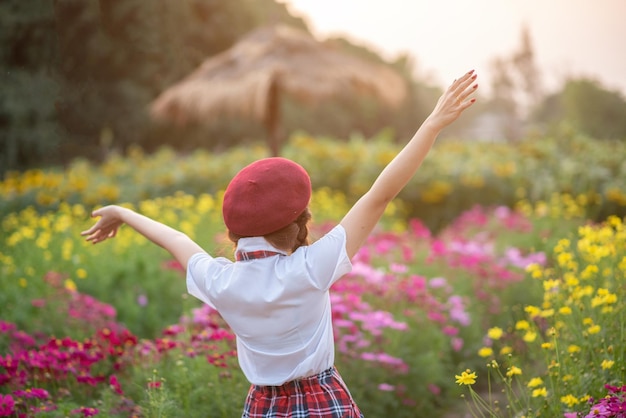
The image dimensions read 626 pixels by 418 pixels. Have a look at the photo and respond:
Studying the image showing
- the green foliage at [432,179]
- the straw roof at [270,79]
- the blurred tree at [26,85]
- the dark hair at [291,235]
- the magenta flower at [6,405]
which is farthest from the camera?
the blurred tree at [26,85]

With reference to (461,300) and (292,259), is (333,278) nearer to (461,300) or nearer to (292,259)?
(292,259)

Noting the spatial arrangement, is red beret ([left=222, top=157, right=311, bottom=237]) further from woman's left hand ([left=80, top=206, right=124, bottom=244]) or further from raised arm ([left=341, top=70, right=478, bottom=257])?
woman's left hand ([left=80, top=206, right=124, bottom=244])

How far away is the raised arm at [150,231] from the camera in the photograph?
2.01m

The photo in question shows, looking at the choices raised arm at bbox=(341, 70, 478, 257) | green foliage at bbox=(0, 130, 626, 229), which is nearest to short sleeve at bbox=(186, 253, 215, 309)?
raised arm at bbox=(341, 70, 478, 257)

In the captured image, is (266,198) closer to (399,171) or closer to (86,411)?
(399,171)

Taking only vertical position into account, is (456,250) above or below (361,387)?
above

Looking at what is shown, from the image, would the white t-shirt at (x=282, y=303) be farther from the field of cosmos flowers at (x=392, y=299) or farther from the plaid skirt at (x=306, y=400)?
the field of cosmos flowers at (x=392, y=299)

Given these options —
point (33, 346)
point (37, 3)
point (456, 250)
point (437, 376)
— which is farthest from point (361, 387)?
point (37, 3)

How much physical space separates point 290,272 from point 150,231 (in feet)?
2.06

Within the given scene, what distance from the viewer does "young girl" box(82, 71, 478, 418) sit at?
173 centimetres

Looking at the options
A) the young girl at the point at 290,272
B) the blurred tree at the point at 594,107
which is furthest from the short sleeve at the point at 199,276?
the blurred tree at the point at 594,107

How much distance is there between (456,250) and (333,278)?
11.7ft

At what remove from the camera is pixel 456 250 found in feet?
16.8

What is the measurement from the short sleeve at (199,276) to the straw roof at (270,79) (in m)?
6.78
